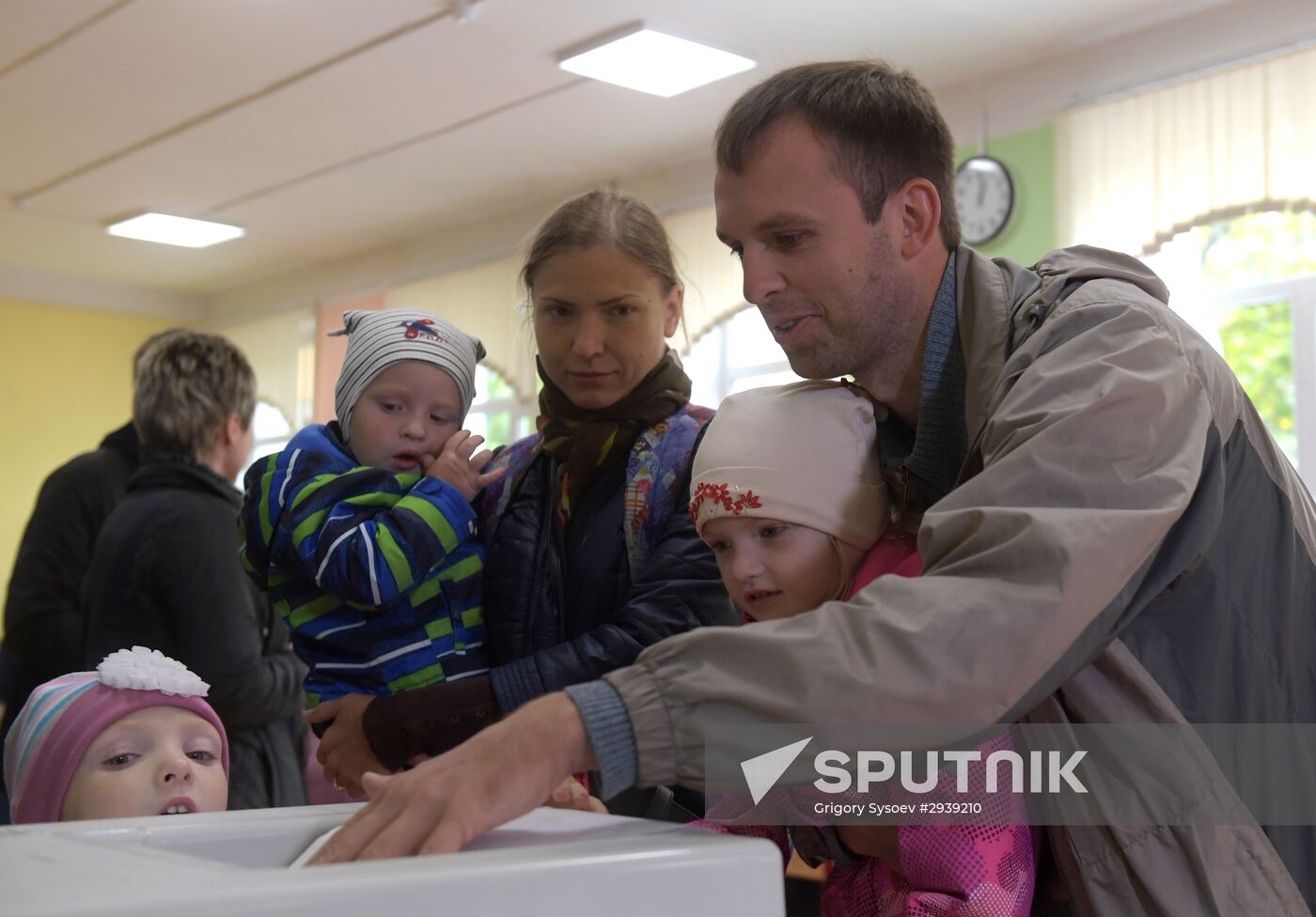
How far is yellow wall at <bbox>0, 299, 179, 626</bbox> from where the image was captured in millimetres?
9594

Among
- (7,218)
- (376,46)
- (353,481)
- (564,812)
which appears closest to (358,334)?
(353,481)

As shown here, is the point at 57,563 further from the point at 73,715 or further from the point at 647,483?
the point at 647,483

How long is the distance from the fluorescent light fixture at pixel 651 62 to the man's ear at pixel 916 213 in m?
3.92

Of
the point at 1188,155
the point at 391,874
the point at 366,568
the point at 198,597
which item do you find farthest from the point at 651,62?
the point at 391,874

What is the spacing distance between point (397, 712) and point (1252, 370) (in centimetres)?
445

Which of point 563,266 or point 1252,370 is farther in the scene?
point 1252,370

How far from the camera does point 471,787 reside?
0.85 metres

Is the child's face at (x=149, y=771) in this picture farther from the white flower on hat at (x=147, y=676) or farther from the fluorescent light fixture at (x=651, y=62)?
the fluorescent light fixture at (x=651, y=62)

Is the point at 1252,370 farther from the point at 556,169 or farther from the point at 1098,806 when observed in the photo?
the point at 1098,806

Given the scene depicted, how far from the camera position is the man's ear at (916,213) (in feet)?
4.82

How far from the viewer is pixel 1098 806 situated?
3.59 feet

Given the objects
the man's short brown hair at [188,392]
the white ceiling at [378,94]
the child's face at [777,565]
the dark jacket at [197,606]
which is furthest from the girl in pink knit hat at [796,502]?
the white ceiling at [378,94]

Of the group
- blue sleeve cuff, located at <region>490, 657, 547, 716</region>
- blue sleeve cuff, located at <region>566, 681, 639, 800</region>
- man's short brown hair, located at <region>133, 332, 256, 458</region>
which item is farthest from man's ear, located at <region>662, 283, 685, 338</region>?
man's short brown hair, located at <region>133, 332, 256, 458</region>

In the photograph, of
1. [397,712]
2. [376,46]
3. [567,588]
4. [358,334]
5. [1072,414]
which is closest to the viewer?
[1072,414]
